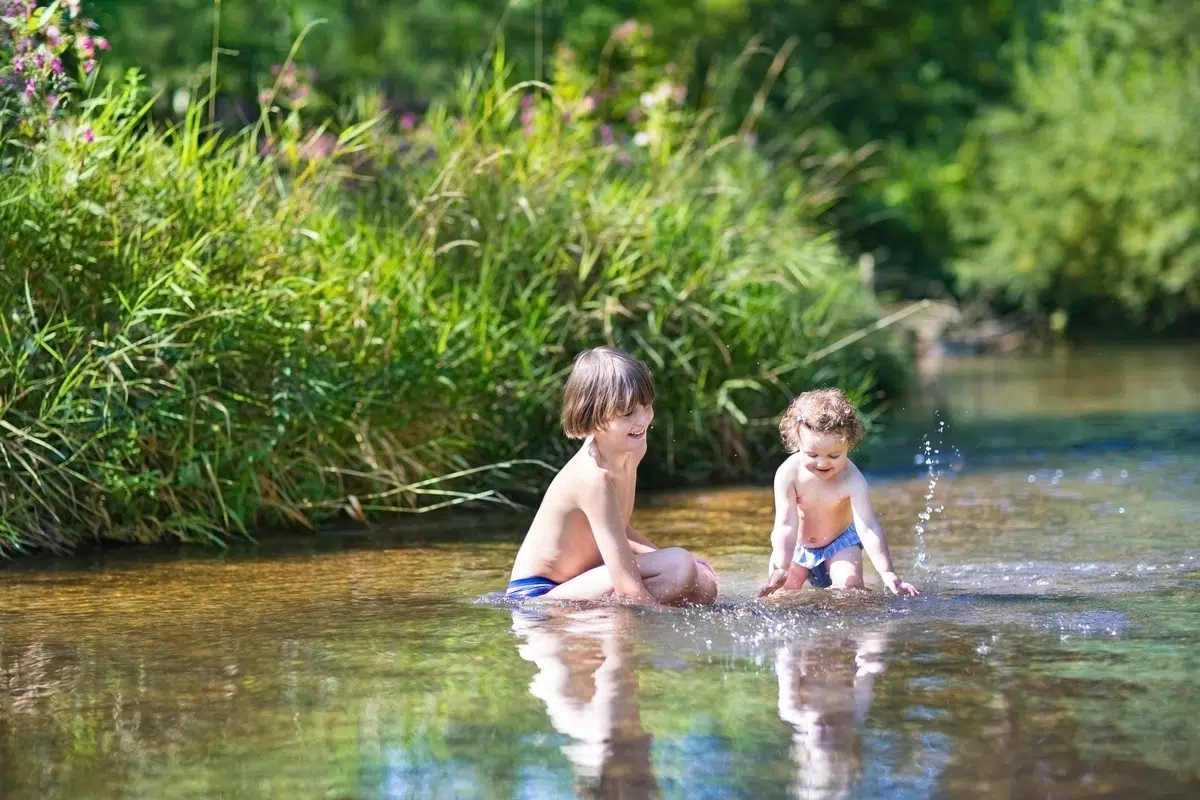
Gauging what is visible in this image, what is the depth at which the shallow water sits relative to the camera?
3637 millimetres

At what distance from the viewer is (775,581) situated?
5.75 metres

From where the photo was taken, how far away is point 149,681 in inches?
185

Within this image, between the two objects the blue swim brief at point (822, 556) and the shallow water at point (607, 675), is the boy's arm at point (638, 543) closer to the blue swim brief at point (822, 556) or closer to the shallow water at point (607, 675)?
the shallow water at point (607, 675)

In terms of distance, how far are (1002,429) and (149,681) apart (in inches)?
348

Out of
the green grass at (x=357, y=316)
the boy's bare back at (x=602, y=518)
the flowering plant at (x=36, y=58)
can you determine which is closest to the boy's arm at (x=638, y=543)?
the boy's bare back at (x=602, y=518)

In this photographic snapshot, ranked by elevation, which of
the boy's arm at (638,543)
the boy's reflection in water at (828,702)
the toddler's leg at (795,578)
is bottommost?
the boy's reflection in water at (828,702)

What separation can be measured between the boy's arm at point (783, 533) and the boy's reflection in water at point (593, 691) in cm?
55

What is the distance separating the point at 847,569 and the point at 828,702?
1.87 metres

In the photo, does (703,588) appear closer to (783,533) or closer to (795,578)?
(783,533)

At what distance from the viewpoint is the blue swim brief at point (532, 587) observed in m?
5.87

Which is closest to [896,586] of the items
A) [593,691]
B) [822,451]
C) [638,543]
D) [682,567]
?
[822,451]

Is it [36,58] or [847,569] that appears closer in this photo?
[847,569]

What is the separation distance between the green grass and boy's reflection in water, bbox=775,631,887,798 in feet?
10.5

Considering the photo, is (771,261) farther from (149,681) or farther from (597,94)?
(149,681)
